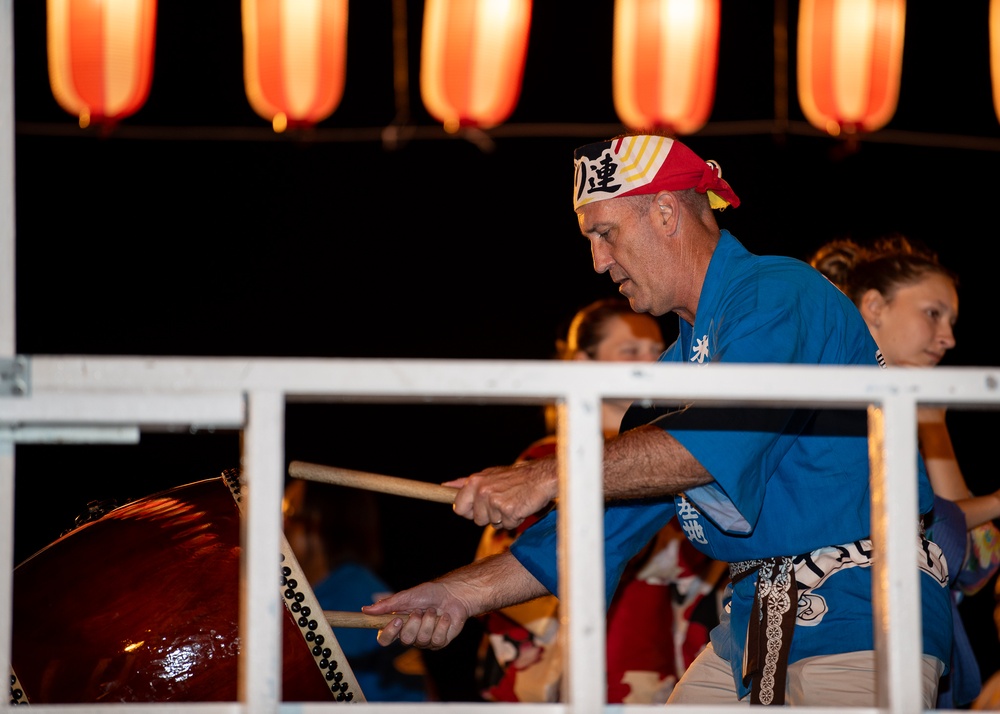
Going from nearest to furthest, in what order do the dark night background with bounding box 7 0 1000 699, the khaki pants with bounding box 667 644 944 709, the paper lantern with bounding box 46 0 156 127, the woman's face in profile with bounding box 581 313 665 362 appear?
the khaki pants with bounding box 667 644 944 709 < the woman's face in profile with bounding box 581 313 665 362 < the paper lantern with bounding box 46 0 156 127 < the dark night background with bounding box 7 0 1000 699

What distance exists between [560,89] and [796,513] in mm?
4544

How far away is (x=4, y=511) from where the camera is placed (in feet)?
3.23

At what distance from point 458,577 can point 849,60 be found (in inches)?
143

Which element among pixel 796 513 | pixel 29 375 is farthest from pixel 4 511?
pixel 796 513

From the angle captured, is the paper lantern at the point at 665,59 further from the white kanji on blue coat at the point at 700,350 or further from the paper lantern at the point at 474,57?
the white kanji on blue coat at the point at 700,350

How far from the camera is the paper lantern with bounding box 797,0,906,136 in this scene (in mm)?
4723

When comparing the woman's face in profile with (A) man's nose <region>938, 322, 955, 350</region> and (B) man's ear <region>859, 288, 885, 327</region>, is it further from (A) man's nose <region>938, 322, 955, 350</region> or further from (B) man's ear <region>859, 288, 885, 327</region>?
(A) man's nose <region>938, 322, 955, 350</region>

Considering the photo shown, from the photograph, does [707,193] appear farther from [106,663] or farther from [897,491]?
[106,663]

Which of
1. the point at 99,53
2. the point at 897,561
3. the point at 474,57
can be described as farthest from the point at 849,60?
the point at 897,561

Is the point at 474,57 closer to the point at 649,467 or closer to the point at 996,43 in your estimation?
the point at 996,43

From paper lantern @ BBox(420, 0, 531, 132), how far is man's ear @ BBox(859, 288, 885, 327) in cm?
238

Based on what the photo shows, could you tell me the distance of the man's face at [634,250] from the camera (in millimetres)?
1937

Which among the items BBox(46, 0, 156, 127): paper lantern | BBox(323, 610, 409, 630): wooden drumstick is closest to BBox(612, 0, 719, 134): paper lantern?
BBox(46, 0, 156, 127): paper lantern

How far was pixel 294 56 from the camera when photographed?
4570mm
